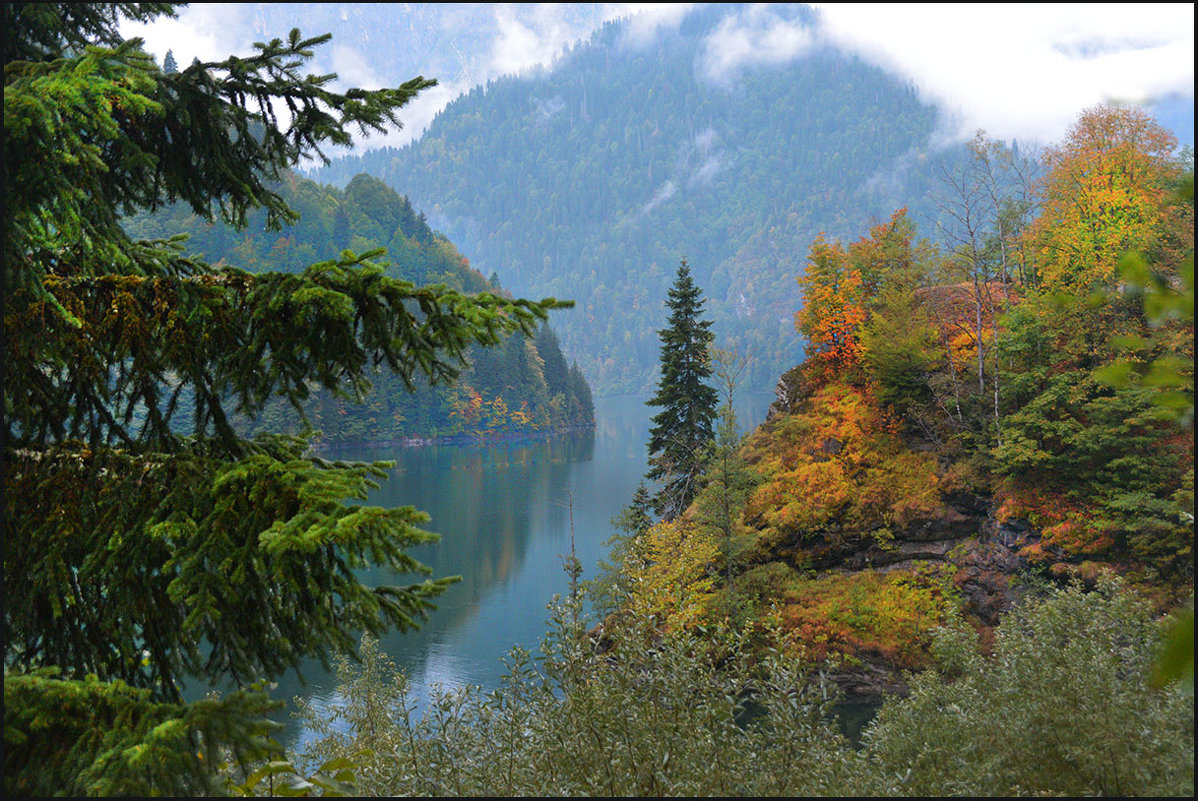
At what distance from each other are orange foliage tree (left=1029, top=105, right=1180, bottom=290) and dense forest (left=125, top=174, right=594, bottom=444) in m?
56.1

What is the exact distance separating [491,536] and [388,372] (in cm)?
4986

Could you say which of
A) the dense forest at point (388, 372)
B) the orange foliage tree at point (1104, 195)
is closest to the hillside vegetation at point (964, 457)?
the orange foliage tree at point (1104, 195)

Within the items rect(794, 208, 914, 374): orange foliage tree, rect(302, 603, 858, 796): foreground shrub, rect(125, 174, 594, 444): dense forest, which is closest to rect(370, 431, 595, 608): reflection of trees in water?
rect(125, 174, 594, 444): dense forest

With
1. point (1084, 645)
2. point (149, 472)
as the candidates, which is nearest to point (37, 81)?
point (149, 472)

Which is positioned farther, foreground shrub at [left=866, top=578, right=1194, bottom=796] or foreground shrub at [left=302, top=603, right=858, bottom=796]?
foreground shrub at [left=866, top=578, right=1194, bottom=796]

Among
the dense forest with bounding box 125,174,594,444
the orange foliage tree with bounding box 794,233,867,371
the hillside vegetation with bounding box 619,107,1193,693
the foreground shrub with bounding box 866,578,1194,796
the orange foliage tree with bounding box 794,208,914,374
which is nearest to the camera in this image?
→ the foreground shrub with bounding box 866,578,1194,796

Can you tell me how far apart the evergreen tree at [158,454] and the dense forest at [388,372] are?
67451 millimetres

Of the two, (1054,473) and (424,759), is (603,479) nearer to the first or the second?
(1054,473)

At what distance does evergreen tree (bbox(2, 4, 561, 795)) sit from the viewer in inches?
116

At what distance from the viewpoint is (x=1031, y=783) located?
5500mm

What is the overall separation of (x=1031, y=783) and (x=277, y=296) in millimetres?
6423

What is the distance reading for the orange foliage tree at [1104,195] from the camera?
18.5 m

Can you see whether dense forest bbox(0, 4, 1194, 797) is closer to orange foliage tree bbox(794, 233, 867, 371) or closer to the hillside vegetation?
the hillside vegetation

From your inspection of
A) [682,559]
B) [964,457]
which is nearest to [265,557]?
[682,559]
